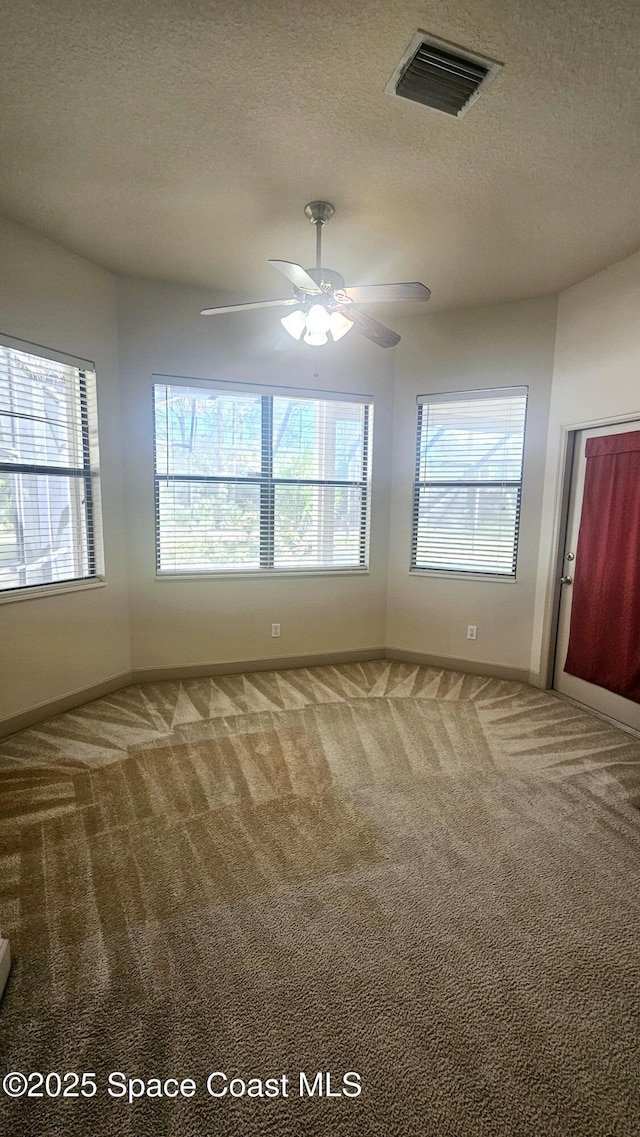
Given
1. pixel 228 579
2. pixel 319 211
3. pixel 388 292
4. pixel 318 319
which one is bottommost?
pixel 228 579

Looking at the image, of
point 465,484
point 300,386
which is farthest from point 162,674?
point 465,484

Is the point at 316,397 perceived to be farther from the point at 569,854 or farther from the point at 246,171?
the point at 569,854

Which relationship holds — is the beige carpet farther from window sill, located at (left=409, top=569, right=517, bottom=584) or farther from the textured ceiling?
the textured ceiling

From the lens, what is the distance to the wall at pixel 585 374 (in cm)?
317

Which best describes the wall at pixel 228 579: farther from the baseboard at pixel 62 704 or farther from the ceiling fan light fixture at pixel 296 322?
the ceiling fan light fixture at pixel 296 322

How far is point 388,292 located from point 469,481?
6.94 ft

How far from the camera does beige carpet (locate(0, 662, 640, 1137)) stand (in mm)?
1275

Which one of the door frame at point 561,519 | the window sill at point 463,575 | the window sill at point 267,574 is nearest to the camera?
the door frame at point 561,519

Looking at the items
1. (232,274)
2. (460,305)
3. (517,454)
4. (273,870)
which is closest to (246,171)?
(232,274)

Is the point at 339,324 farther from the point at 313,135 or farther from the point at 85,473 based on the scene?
the point at 85,473

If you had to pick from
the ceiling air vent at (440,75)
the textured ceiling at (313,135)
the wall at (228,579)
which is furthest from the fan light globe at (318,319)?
the wall at (228,579)

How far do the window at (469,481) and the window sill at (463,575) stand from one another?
3 cm

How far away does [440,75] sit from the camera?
72.8 inches

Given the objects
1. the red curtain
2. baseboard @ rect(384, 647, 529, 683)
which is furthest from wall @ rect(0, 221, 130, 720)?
the red curtain
